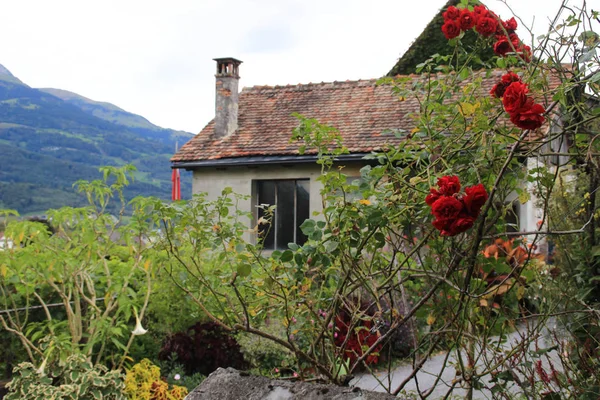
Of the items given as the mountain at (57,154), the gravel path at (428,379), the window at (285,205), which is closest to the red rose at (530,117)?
the gravel path at (428,379)

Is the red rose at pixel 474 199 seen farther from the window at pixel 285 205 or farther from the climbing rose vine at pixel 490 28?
the window at pixel 285 205

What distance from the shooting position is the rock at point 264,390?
2225 mm

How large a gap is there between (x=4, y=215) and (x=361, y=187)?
4.22 meters

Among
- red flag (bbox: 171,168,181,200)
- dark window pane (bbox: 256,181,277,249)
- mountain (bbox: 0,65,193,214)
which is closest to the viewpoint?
dark window pane (bbox: 256,181,277,249)

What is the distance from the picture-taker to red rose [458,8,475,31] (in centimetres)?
342

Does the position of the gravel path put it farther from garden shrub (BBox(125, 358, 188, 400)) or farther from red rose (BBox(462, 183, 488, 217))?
red rose (BBox(462, 183, 488, 217))

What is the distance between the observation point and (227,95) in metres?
16.9

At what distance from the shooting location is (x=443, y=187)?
2.33m

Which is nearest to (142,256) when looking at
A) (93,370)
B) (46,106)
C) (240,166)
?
(93,370)

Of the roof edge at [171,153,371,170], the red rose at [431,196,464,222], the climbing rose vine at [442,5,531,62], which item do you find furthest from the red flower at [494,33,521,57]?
the roof edge at [171,153,371,170]

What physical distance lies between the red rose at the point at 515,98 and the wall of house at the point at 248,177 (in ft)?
40.6

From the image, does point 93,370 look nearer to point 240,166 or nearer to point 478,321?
point 478,321

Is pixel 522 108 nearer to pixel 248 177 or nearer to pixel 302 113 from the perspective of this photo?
pixel 248 177

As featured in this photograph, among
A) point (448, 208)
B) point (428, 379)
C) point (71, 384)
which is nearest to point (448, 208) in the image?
point (448, 208)
